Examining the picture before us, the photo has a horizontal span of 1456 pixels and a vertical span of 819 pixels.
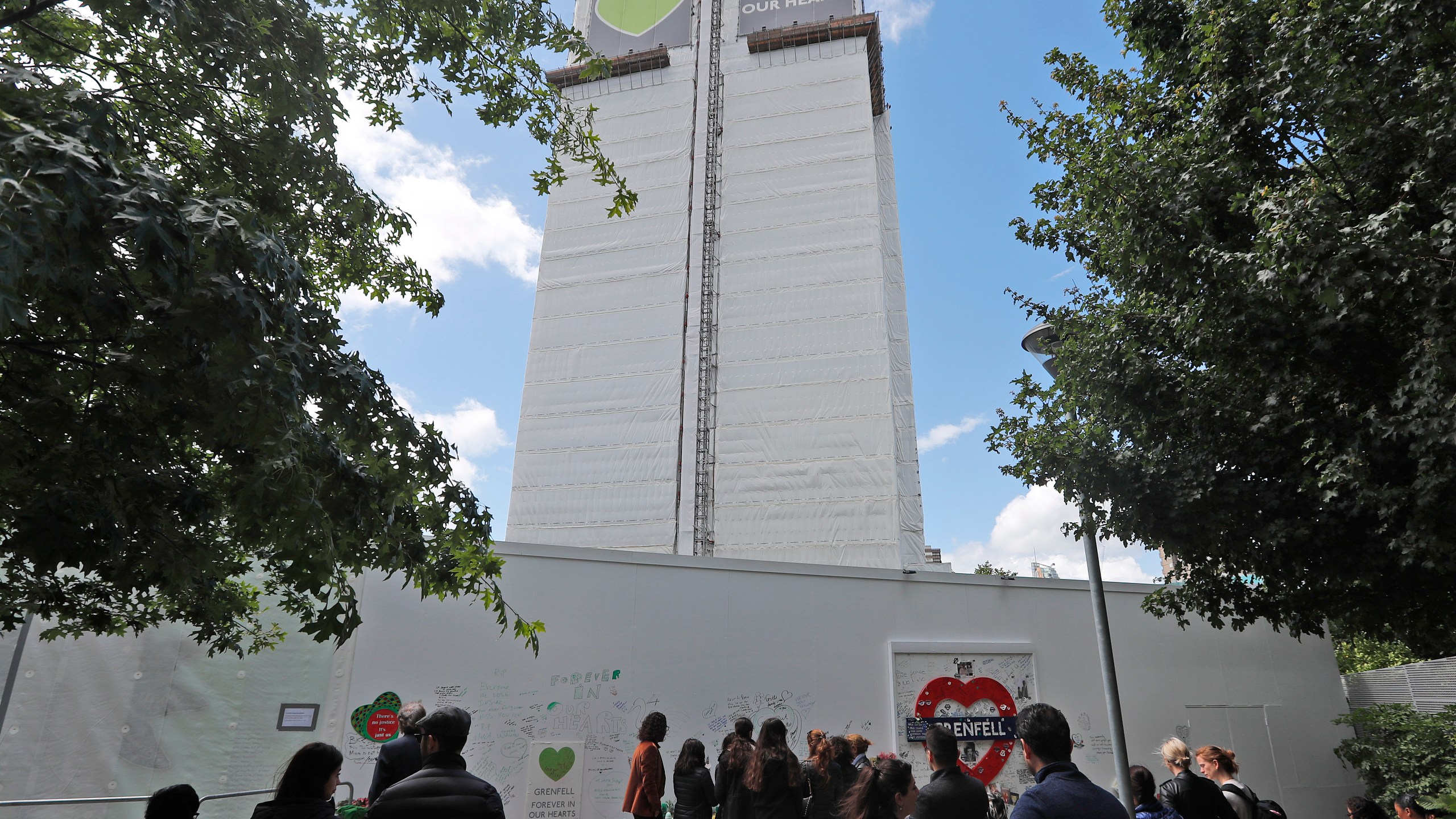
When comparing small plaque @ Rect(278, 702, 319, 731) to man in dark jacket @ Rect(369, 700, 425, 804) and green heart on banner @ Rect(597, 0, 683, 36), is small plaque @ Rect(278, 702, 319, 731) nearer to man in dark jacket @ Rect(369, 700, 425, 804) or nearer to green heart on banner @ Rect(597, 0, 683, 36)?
man in dark jacket @ Rect(369, 700, 425, 804)

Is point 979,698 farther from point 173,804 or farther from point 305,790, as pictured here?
point 173,804

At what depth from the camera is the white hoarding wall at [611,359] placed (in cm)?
2559

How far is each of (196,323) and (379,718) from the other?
613 cm

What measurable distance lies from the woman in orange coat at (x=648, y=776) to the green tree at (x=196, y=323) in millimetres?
1836

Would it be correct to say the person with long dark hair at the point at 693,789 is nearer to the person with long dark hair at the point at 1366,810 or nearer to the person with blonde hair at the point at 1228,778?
the person with blonde hair at the point at 1228,778

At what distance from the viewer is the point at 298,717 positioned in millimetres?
7715

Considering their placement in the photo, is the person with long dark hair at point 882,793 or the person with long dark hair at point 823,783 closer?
the person with long dark hair at point 882,793

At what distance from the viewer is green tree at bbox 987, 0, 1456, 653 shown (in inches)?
218

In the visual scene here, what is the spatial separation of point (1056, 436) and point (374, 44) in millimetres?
7206

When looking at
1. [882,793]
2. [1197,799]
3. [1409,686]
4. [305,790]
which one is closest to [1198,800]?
[1197,799]

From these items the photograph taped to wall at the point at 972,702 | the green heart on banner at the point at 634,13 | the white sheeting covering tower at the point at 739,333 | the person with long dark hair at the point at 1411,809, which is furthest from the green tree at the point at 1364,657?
→ the green heart on banner at the point at 634,13

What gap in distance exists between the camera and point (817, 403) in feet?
82.3

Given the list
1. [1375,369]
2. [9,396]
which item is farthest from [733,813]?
[1375,369]

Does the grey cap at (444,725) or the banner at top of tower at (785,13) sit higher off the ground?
the banner at top of tower at (785,13)
